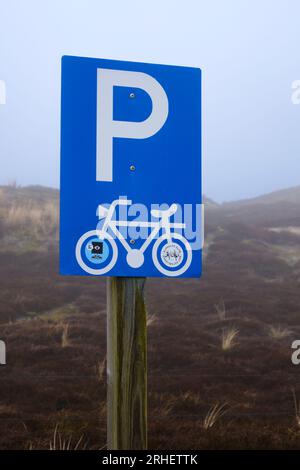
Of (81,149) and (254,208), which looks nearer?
(81,149)

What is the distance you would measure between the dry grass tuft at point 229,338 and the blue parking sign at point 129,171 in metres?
7.31

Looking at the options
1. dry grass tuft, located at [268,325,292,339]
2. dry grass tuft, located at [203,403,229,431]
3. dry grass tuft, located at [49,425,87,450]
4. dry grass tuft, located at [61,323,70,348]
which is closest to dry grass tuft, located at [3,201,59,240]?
dry grass tuft, located at [61,323,70,348]

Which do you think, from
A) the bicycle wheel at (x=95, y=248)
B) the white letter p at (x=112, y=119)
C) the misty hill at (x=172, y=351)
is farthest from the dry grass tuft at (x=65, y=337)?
the white letter p at (x=112, y=119)

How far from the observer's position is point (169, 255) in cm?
327

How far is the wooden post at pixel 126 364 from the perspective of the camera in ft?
11.3

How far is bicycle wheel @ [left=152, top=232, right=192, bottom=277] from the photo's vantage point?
3260mm

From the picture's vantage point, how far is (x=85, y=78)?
3.37 meters

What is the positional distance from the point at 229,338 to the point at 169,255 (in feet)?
25.1

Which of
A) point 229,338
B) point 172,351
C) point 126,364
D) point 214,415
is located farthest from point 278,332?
point 126,364

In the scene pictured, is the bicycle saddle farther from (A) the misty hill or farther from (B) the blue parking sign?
(A) the misty hill

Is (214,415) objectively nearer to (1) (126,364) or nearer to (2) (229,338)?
(2) (229,338)
